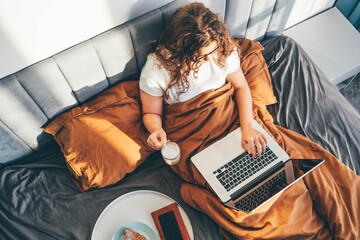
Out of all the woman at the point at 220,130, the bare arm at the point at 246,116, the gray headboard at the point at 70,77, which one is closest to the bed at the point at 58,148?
the gray headboard at the point at 70,77

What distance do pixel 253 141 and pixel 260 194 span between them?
0.75ft

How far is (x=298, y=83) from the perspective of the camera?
143 cm

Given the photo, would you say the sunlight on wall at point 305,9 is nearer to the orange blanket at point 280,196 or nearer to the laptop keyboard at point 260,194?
the orange blanket at point 280,196

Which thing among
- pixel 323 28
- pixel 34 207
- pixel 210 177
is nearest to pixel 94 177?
pixel 34 207

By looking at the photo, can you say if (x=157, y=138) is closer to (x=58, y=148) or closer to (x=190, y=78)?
(x=190, y=78)

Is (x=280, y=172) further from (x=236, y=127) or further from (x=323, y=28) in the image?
(x=323, y=28)

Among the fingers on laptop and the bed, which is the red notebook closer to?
the bed

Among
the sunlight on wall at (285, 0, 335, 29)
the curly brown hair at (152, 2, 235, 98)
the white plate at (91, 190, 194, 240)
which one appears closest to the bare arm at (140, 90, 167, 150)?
the curly brown hair at (152, 2, 235, 98)

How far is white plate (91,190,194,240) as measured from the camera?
99 cm

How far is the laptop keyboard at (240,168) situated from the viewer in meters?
1.04

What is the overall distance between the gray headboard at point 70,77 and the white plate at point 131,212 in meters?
0.51

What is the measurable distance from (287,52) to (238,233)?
1108 mm

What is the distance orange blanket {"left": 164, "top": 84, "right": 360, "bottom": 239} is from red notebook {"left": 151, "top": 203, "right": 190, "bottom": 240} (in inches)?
4.3

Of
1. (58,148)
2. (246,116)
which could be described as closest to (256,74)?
(246,116)
